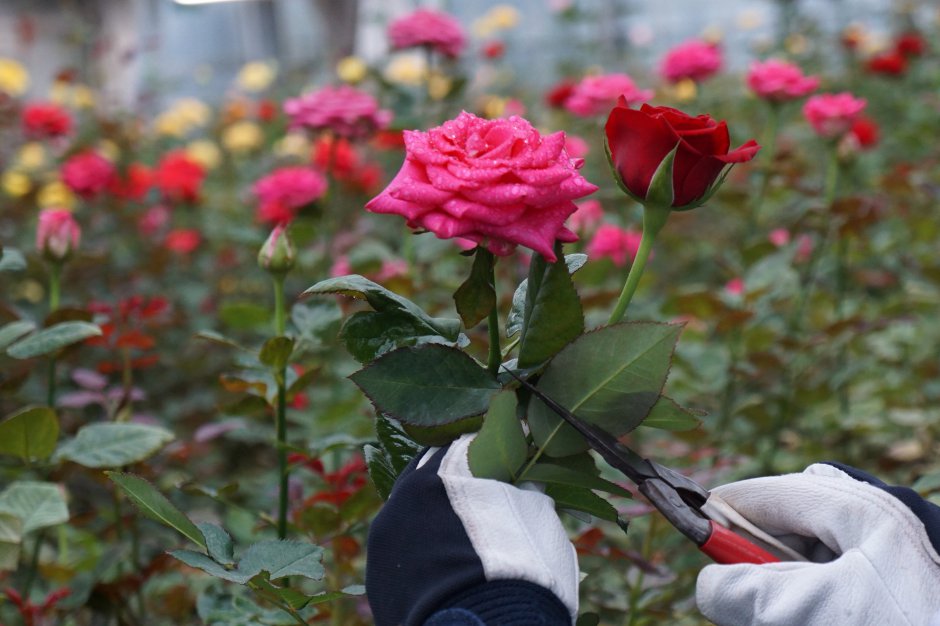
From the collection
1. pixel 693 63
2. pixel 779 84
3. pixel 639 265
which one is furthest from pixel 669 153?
pixel 693 63

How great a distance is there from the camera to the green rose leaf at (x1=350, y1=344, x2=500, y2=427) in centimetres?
57

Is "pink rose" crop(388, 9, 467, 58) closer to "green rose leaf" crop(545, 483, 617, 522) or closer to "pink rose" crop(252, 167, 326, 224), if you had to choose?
"pink rose" crop(252, 167, 326, 224)

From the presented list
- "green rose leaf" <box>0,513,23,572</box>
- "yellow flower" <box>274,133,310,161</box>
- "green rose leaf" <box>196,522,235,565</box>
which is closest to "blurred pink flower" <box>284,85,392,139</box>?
"green rose leaf" <box>0,513,23,572</box>

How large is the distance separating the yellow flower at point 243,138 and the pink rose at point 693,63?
7.19 ft

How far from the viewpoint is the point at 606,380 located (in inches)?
22.0

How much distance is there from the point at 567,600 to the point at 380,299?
222 millimetres

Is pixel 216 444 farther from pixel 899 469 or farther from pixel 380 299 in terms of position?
pixel 380 299

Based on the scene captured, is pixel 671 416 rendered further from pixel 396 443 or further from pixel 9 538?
pixel 9 538

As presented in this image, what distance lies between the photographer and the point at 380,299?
2.01ft

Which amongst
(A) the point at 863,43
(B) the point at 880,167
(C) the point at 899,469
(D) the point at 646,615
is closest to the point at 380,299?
(D) the point at 646,615

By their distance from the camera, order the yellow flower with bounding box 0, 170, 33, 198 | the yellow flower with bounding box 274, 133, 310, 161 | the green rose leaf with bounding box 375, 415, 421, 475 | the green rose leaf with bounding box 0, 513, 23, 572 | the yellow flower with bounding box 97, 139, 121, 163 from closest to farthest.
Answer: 1. the green rose leaf with bounding box 375, 415, 421, 475
2. the green rose leaf with bounding box 0, 513, 23, 572
3. the yellow flower with bounding box 0, 170, 33, 198
4. the yellow flower with bounding box 97, 139, 121, 163
5. the yellow flower with bounding box 274, 133, 310, 161

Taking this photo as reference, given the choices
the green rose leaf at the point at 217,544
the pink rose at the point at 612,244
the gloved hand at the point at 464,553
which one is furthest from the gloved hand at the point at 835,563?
the pink rose at the point at 612,244

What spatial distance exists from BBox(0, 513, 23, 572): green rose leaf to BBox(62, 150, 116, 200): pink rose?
1.41 metres

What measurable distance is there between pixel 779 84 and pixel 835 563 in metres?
1.24
